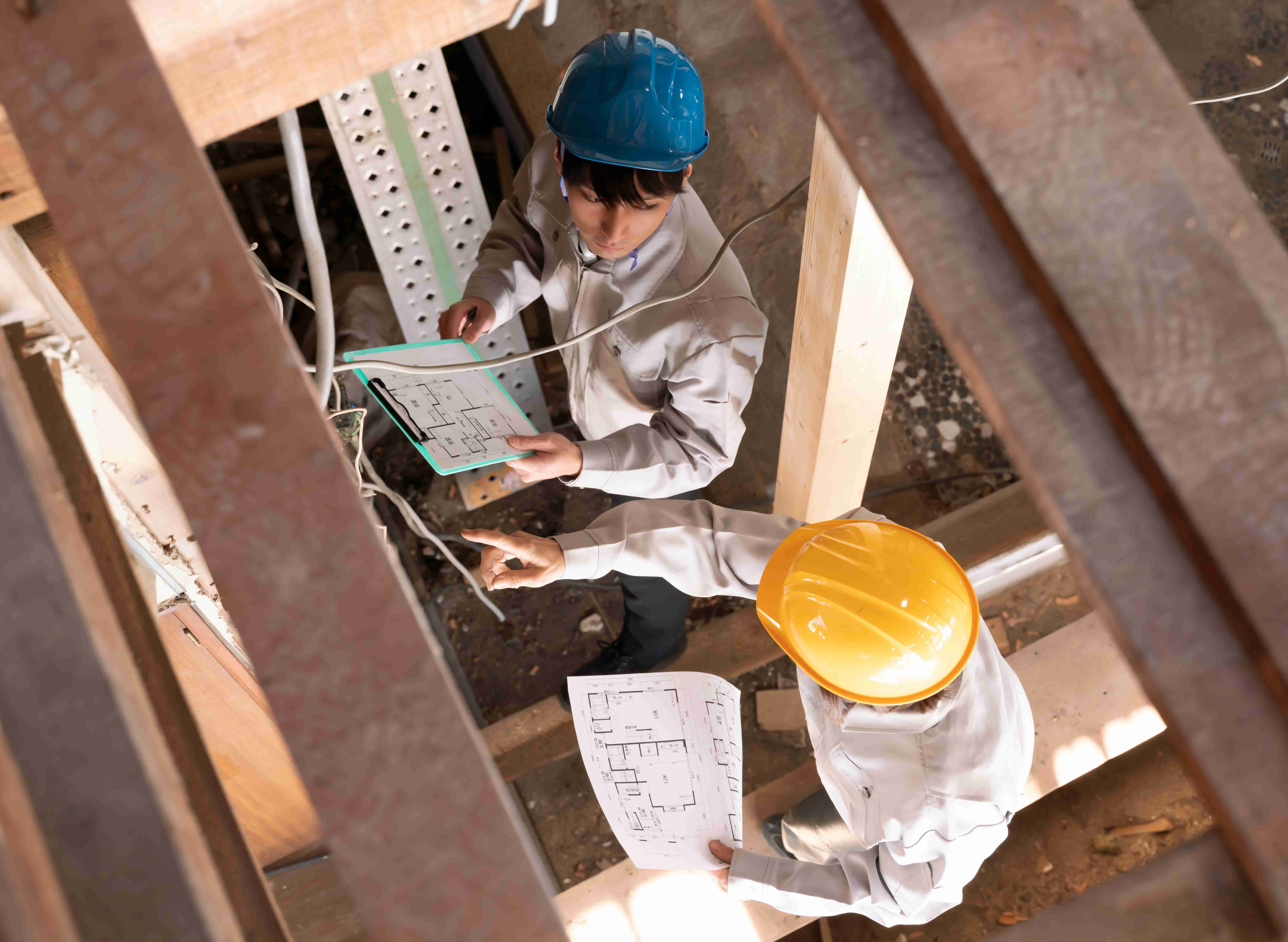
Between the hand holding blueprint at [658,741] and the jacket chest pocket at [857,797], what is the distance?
0.23 m

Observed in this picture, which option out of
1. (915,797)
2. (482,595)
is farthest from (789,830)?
(482,595)

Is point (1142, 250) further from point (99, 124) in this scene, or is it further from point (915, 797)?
point (915, 797)

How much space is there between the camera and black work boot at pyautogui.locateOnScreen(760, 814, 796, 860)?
2471 mm

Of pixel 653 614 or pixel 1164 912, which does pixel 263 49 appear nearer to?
pixel 1164 912

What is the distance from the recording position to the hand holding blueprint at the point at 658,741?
6.09 ft

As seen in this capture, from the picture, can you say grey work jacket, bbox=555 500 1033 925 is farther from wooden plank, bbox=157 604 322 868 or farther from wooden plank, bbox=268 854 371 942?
wooden plank, bbox=268 854 371 942

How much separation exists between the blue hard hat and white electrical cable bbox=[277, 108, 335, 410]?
822mm

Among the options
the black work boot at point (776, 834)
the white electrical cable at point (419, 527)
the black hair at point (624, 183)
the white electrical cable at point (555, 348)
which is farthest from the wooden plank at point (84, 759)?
the black work boot at point (776, 834)

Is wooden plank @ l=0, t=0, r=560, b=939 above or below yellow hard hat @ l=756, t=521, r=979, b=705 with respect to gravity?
above

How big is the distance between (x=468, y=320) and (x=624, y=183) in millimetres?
667

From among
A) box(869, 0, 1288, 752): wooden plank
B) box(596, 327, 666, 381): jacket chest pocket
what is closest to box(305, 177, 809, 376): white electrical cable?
box(596, 327, 666, 381): jacket chest pocket

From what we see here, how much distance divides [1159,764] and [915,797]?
65.2 inches

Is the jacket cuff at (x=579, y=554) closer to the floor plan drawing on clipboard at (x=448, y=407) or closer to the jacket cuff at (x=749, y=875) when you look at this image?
the floor plan drawing on clipboard at (x=448, y=407)

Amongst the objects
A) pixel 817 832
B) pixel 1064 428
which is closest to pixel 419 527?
pixel 817 832
